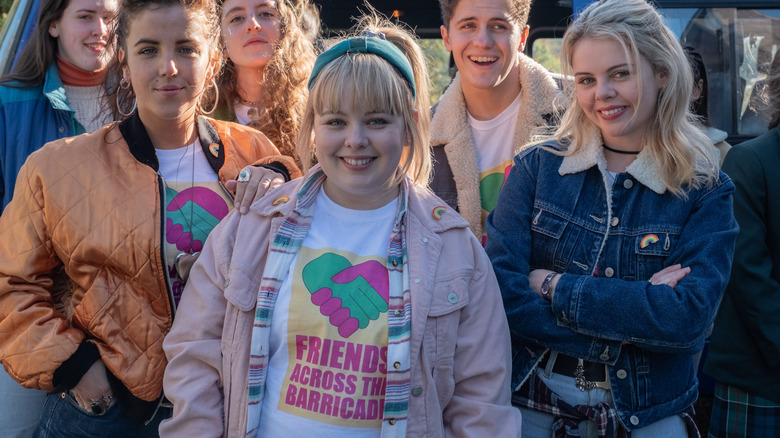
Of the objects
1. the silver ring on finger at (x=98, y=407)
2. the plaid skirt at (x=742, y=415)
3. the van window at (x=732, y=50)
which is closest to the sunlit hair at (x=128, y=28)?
the silver ring on finger at (x=98, y=407)

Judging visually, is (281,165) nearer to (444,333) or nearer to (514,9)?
(444,333)

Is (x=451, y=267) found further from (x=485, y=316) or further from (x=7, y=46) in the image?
(x=7, y=46)

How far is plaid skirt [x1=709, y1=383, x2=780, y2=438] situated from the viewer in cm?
304

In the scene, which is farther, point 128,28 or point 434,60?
point 434,60

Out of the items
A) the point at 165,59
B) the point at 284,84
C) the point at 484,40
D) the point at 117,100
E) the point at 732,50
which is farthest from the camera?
the point at 732,50

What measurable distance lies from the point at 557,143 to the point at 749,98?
2.53 m

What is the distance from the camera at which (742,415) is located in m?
3.09

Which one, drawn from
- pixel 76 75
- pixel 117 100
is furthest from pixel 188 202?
pixel 76 75

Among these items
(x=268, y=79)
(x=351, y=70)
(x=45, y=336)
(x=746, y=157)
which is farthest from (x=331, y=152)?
(x=746, y=157)

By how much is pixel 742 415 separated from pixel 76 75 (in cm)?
334

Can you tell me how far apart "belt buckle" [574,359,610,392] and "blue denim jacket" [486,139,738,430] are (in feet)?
0.12

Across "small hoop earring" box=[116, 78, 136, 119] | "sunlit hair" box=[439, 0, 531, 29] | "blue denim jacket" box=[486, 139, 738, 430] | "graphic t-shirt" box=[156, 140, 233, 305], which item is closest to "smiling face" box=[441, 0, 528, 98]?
"sunlit hair" box=[439, 0, 531, 29]

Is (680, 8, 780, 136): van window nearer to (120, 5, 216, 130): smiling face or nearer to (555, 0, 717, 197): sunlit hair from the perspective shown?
(555, 0, 717, 197): sunlit hair

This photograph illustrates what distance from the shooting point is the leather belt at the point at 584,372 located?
7.45 ft
